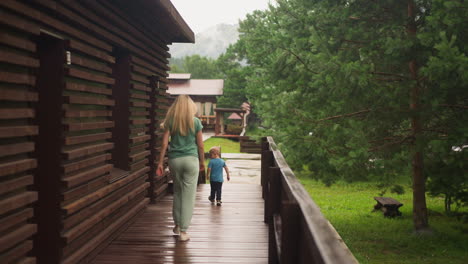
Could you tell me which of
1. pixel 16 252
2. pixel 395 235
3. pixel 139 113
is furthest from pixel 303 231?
pixel 395 235

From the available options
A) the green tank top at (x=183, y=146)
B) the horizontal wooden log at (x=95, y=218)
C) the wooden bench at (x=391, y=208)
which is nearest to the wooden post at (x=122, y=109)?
the horizontal wooden log at (x=95, y=218)

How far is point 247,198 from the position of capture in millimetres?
9305

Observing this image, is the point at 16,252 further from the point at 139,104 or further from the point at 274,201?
the point at 139,104

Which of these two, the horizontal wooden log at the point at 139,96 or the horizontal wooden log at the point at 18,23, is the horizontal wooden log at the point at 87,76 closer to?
the horizontal wooden log at the point at 18,23

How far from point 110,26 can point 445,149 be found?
555 centimetres

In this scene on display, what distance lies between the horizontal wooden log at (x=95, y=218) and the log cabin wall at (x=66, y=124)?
0.01 meters

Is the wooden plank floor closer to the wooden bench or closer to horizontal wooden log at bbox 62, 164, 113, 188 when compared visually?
horizontal wooden log at bbox 62, 164, 113, 188

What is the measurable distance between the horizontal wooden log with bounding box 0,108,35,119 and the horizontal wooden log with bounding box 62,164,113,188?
2.71 feet

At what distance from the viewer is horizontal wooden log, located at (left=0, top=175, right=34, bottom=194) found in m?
3.19

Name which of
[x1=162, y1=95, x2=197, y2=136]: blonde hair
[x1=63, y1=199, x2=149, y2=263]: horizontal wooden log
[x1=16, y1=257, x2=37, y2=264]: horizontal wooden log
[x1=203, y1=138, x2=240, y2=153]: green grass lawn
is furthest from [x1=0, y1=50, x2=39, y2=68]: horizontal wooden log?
[x1=203, y1=138, x2=240, y2=153]: green grass lawn

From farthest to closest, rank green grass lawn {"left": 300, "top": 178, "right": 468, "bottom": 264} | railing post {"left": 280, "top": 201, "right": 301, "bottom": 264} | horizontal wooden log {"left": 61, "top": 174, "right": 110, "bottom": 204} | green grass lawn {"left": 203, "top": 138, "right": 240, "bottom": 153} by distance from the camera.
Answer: green grass lawn {"left": 203, "top": 138, "right": 240, "bottom": 153} < green grass lawn {"left": 300, "top": 178, "right": 468, "bottom": 264} < horizontal wooden log {"left": 61, "top": 174, "right": 110, "bottom": 204} < railing post {"left": 280, "top": 201, "right": 301, "bottom": 264}

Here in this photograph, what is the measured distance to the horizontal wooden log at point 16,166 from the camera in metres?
3.16

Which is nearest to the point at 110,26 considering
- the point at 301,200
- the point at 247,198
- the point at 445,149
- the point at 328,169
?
the point at 301,200

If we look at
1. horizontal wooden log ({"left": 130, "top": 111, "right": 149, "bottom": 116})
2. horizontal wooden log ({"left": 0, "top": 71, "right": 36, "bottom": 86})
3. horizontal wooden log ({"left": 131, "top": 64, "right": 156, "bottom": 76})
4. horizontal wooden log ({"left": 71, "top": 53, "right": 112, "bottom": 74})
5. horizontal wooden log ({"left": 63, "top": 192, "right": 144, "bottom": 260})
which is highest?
horizontal wooden log ({"left": 131, "top": 64, "right": 156, "bottom": 76})
